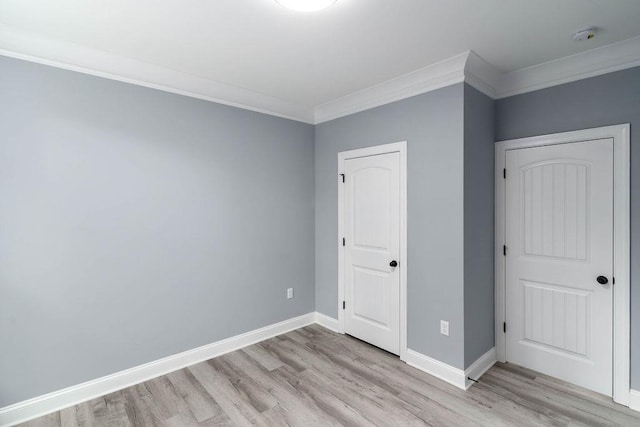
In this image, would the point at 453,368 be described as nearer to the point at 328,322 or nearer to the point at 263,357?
the point at 328,322

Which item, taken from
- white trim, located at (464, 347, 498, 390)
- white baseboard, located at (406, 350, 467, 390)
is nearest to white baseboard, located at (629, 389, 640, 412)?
white trim, located at (464, 347, 498, 390)

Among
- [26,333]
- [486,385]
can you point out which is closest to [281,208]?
[26,333]

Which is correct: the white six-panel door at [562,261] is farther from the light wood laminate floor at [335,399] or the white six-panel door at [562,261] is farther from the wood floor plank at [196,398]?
the wood floor plank at [196,398]

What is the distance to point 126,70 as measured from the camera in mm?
2488

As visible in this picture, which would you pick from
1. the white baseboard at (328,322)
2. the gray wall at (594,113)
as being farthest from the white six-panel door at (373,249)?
the gray wall at (594,113)

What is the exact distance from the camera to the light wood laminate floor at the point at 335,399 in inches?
84.3

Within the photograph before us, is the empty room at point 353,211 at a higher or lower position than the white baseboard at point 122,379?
higher

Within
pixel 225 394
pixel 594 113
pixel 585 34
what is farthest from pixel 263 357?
pixel 585 34

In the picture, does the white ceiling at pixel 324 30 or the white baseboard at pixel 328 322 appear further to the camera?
the white baseboard at pixel 328 322

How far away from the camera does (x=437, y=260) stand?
269 centimetres

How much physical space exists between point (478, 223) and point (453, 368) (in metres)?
1.24

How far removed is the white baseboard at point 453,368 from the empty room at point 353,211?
0.02m

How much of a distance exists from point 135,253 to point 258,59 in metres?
1.88

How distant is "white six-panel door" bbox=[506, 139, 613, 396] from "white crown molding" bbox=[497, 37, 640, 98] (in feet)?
1.76
